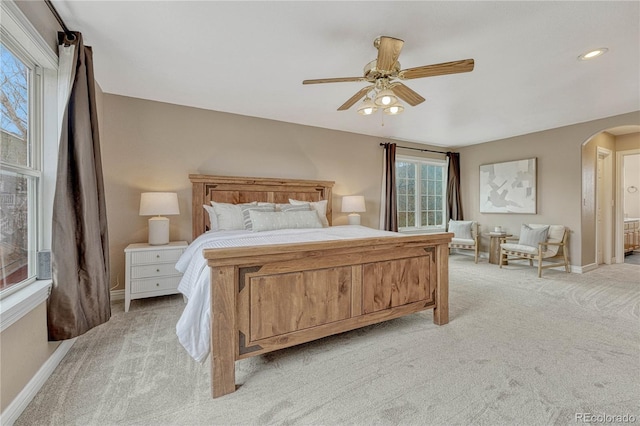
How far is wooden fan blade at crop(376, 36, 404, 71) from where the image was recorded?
188 centimetres

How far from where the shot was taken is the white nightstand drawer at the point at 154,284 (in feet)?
9.71

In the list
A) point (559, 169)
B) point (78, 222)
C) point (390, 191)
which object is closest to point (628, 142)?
point (559, 169)

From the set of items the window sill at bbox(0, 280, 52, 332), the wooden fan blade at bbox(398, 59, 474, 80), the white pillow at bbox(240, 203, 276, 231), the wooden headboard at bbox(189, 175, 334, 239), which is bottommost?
the window sill at bbox(0, 280, 52, 332)

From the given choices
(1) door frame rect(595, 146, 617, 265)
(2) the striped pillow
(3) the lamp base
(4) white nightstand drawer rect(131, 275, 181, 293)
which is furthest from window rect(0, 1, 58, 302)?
(1) door frame rect(595, 146, 617, 265)

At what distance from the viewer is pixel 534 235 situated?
467cm

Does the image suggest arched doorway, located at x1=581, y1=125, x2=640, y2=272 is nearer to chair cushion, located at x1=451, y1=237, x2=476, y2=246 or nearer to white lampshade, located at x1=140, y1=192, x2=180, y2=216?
chair cushion, located at x1=451, y1=237, x2=476, y2=246

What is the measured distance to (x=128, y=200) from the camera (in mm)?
3445

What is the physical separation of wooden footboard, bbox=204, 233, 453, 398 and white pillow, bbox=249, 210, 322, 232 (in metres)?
1.37

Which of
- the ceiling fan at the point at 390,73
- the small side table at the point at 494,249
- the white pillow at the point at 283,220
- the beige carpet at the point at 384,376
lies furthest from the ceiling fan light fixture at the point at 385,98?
the small side table at the point at 494,249

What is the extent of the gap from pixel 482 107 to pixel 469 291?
244 centimetres

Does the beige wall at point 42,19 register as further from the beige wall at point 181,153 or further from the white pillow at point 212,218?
the white pillow at point 212,218

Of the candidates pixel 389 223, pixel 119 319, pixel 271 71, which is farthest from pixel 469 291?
pixel 119 319

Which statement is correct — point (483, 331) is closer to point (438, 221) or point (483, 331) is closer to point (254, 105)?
point (254, 105)

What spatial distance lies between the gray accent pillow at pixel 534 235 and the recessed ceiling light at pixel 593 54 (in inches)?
115
